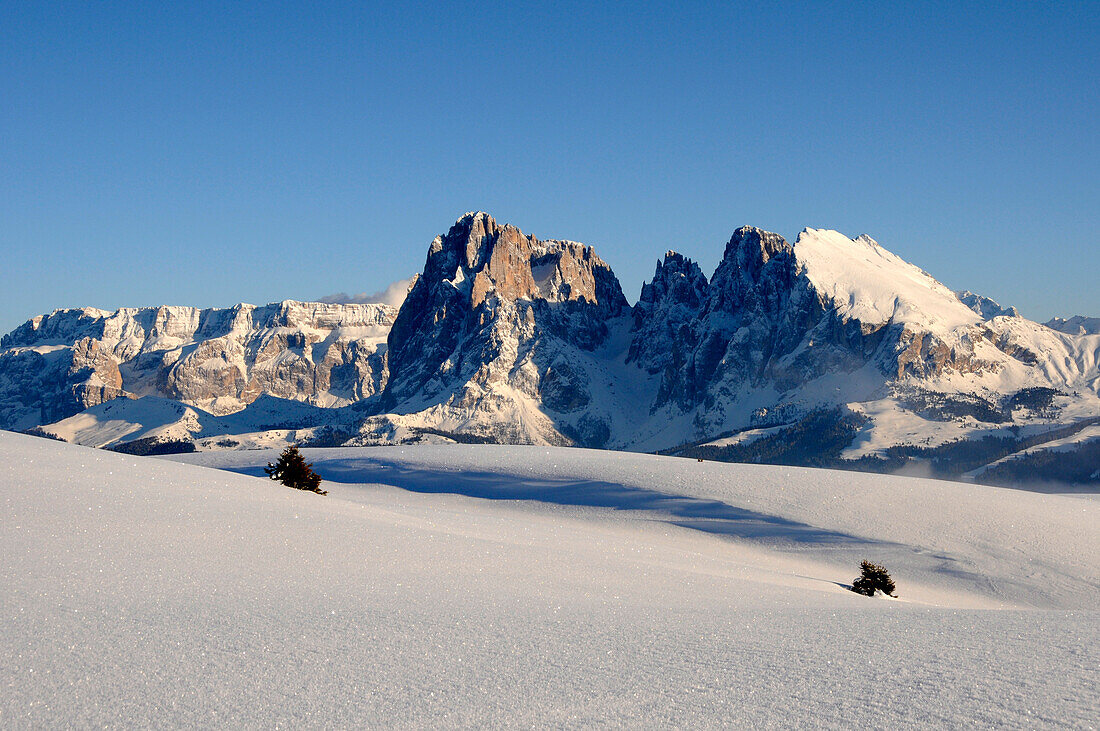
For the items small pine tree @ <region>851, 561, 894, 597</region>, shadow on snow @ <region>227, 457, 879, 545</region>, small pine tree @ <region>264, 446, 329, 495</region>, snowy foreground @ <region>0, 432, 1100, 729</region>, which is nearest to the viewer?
snowy foreground @ <region>0, 432, 1100, 729</region>

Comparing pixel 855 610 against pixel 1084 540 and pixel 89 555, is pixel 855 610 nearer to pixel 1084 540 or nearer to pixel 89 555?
pixel 89 555

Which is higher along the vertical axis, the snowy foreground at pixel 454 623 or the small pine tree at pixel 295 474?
the small pine tree at pixel 295 474

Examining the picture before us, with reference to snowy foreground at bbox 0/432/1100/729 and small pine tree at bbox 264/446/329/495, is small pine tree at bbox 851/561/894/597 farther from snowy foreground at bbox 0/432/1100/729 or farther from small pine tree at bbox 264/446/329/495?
small pine tree at bbox 264/446/329/495

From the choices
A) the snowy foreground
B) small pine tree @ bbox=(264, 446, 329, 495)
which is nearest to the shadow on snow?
the snowy foreground

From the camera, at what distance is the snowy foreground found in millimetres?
10945

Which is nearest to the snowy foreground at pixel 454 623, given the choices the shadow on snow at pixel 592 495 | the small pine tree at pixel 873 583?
the small pine tree at pixel 873 583

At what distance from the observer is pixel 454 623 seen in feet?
50.9

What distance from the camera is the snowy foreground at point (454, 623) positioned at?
10.9m

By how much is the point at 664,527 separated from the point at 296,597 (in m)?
30.5

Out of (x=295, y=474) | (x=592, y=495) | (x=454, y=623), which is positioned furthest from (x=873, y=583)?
(x=295, y=474)

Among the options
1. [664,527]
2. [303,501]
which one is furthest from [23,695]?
[664,527]

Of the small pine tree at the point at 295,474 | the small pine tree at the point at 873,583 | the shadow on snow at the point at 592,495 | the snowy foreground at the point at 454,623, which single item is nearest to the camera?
the snowy foreground at the point at 454,623

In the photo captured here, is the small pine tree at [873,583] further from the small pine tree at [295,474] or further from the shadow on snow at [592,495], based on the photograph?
the small pine tree at [295,474]

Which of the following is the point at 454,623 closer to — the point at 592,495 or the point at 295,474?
the point at 295,474
